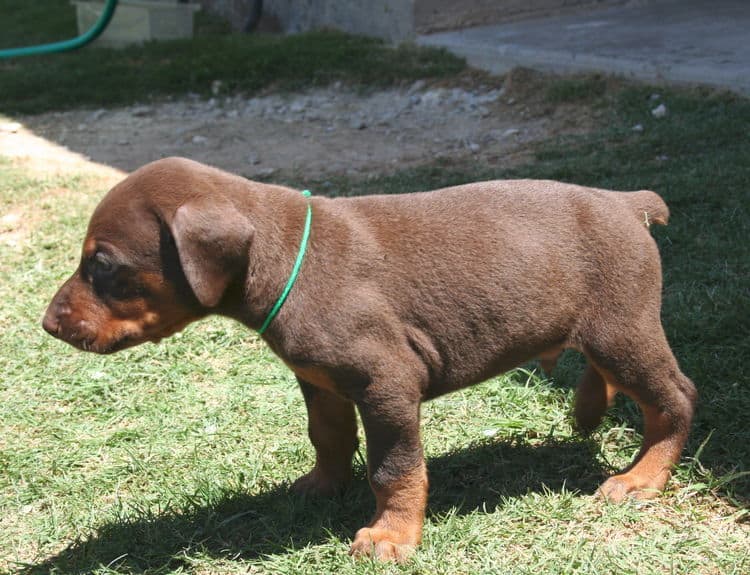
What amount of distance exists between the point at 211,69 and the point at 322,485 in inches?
401

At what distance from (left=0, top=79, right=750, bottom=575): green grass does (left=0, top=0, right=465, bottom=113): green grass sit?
21.9 feet

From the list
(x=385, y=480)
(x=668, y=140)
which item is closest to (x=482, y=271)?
(x=385, y=480)

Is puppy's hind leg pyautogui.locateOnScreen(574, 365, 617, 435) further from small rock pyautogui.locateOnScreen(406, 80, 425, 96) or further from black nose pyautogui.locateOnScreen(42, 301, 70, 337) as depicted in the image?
small rock pyautogui.locateOnScreen(406, 80, 425, 96)

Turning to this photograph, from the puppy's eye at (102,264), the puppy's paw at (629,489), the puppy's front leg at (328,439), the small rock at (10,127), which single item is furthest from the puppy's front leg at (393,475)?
the small rock at (10,127)

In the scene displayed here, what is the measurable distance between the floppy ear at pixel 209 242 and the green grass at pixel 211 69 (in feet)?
29.6

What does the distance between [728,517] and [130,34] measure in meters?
14.1

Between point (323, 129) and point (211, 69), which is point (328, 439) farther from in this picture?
point (211, 69)

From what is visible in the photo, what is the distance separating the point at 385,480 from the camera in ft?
11.4

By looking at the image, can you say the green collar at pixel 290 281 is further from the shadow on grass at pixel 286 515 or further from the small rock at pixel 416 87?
the small rock at pixel 416 87

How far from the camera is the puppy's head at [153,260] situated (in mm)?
3186

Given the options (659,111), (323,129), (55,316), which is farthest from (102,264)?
(323,129)

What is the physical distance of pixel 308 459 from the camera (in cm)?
441

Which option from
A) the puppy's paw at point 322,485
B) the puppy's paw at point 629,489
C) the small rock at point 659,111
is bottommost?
the puppy's paw at point 322,485

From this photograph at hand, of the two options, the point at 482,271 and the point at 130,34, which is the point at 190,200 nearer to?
the point at 482,271
